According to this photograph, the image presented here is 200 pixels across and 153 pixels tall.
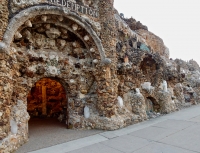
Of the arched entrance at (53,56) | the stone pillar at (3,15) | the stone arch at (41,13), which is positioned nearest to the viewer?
the stone pillar at (3,15)

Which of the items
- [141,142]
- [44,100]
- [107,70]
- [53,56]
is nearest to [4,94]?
[53,56]

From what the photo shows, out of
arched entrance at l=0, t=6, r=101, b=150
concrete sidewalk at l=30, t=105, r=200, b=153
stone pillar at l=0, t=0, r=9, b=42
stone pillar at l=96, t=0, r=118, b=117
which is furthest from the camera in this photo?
stone pillar at l=96, t=0, r=118, b=117

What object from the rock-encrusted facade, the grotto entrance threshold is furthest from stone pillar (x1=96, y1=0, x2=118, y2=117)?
the grotto entrance threshold

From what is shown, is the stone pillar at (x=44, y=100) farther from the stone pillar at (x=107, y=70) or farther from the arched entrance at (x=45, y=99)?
the stone pillar at (x=107, y=70)

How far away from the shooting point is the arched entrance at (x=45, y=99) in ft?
28.5

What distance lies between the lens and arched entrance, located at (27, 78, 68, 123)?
8680mm

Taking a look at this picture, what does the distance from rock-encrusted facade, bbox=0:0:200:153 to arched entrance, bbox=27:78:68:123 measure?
1.49 m

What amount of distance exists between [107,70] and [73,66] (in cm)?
120

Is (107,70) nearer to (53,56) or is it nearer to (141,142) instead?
(53,56)

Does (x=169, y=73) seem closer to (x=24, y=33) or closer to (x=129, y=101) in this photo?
(x=129, y=101)

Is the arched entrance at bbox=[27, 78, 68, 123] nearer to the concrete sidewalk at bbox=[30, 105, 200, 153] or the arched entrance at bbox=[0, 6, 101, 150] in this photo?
the arched entrance at bbox=[0, 6, 101, 150]

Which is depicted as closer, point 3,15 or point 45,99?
point 3,15

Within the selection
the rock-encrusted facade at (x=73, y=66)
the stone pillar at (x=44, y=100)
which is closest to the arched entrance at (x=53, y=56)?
the rock-encrusted facade at (x=73, y=66)

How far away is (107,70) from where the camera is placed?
5.72 meters
